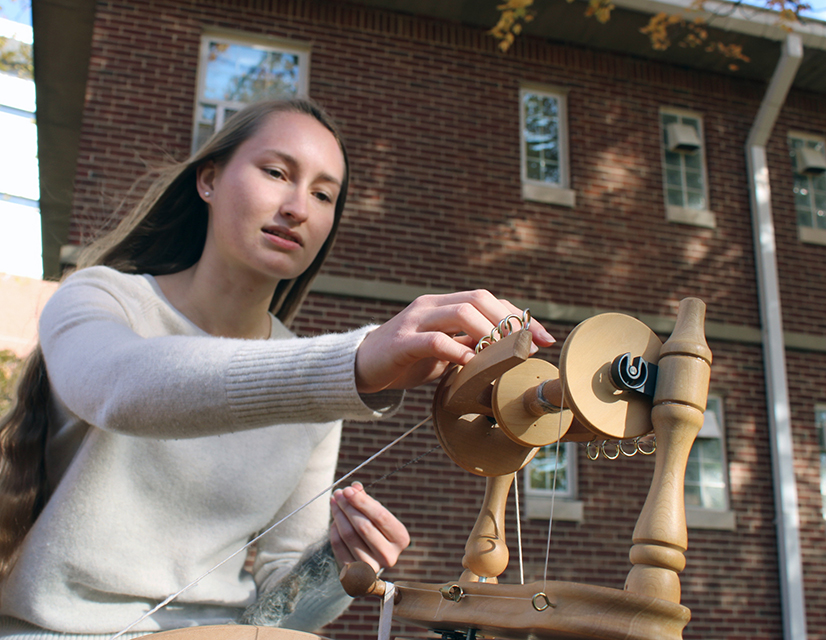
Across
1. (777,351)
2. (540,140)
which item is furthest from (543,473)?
(540,140)

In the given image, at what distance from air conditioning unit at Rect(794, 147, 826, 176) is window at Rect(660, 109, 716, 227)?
51.1 inches

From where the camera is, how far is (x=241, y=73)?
22.9 ft

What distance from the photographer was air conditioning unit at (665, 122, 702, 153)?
786 cm

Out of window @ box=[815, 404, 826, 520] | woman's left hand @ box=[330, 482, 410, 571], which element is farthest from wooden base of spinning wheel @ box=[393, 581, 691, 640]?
window @ box=[815, 404, 826, 520]

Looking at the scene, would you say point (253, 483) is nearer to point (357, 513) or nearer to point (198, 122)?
point (357, 513)

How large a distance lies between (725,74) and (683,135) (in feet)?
3.57

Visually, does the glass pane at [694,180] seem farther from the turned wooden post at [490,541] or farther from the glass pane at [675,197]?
the turned wooden post at [490,541]

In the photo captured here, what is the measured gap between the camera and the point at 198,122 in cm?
673

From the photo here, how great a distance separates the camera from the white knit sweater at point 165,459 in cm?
107

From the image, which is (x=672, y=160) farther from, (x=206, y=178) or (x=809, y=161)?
(x=206, y=178)

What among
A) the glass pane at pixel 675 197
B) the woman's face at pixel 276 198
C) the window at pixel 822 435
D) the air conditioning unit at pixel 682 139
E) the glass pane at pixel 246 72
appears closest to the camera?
the woman's face at pixel 276 198

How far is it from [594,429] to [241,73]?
6844 mm

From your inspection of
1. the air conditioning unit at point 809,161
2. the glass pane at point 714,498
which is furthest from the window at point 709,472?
the air conditioning unit at point 809,161

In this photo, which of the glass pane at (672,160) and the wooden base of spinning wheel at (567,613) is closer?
the wooden base of spinning wheel at (567,613)
